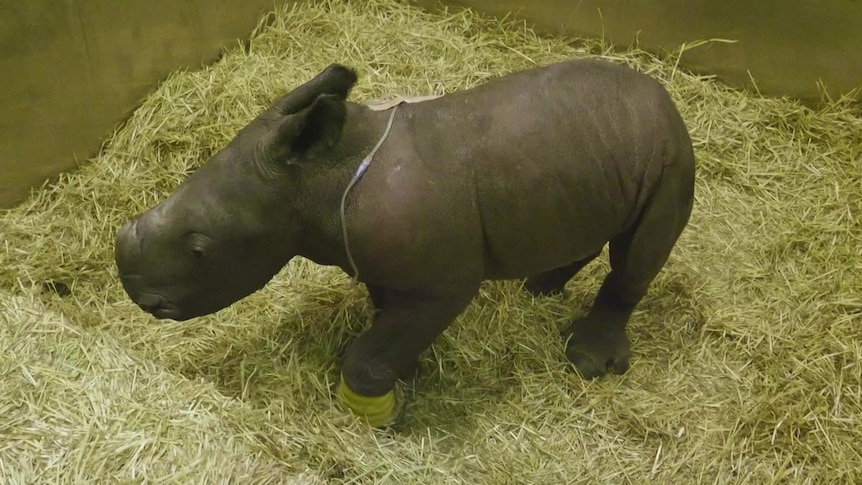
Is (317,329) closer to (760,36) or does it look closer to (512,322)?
(512,322)

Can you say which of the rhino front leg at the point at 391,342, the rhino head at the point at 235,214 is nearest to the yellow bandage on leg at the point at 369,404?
the rhino front leg at the point at 391,342

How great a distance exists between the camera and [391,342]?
2152 mm

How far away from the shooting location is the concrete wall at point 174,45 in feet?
9.23

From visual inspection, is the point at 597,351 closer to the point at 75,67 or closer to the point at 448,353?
the point at 448,353

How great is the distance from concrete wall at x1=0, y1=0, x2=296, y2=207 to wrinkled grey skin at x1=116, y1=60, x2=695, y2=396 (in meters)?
1.19

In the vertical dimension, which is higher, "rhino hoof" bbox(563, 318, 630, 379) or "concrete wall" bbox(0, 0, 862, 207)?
"concrete wall" bbox(0, 0, 862, 207)

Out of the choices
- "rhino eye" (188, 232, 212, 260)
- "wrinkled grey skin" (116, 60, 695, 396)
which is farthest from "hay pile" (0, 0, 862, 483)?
"rhino eye" (188, 232, 212, 260)

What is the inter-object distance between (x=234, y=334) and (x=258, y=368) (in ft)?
0.62

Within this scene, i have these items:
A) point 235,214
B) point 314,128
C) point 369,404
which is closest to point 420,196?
point 314,128

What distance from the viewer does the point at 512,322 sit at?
104 inches

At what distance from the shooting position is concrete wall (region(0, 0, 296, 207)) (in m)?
2.76

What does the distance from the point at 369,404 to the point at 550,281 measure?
81cm

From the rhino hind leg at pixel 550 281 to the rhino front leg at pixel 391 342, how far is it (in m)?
0.61

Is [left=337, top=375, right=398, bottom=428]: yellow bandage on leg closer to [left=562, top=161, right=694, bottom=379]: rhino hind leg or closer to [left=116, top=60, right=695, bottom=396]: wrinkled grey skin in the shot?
[left=116, top=60, right=695, bottom=396]: wrinkled grey skin
